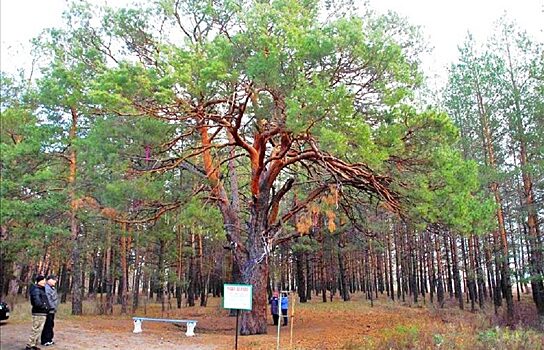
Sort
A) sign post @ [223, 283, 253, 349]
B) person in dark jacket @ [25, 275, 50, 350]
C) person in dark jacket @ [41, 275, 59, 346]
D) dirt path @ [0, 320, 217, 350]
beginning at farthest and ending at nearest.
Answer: sign post @ [223, 283, 253, 349] → dirt path @ [0, 320, 217, 350] → person in dark jacket @ [41, 275, 59, 346] → person in dark jacket @ [25, 275, 50, 350]

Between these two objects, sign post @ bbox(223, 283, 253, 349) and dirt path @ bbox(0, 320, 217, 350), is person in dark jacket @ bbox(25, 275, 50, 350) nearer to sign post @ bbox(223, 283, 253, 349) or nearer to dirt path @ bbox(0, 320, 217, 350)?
dirt path @ bbox(0, 320, 217, 350)

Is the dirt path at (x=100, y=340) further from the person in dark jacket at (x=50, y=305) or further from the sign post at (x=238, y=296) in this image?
the sign post at (x=238, y=296)

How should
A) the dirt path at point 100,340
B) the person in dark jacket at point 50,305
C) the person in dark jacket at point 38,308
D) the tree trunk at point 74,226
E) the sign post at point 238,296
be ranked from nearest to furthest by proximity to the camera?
1. the person in dark jacket at point 38,308
2. the person in dark jacket at point 50,305
3. the dirt path at point 100,340
4. the sign post at point 238,296
5. the tree trunk at point 74,226

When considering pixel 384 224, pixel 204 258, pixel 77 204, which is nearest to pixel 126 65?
pixel 77 204

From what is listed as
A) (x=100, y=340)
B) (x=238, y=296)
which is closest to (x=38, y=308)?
(x=100, y=340)

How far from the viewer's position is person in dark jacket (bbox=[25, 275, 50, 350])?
7.72m

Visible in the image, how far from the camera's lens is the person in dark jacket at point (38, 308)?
25.3 feet

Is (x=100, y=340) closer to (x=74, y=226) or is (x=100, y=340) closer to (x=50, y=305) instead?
(x=50, y=305)

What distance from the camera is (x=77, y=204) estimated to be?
13.4 metres

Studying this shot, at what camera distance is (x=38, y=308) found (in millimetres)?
7836

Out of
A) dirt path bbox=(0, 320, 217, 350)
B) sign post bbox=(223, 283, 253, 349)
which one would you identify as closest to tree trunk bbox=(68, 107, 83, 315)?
dirt path bbox=(0, 320, 217, 350)

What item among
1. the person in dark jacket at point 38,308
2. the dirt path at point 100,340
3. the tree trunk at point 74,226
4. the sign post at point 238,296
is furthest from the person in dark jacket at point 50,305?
the tree trunk at point 74,226

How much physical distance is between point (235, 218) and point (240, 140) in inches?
105

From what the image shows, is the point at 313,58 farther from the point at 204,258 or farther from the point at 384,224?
the point at 204,258
